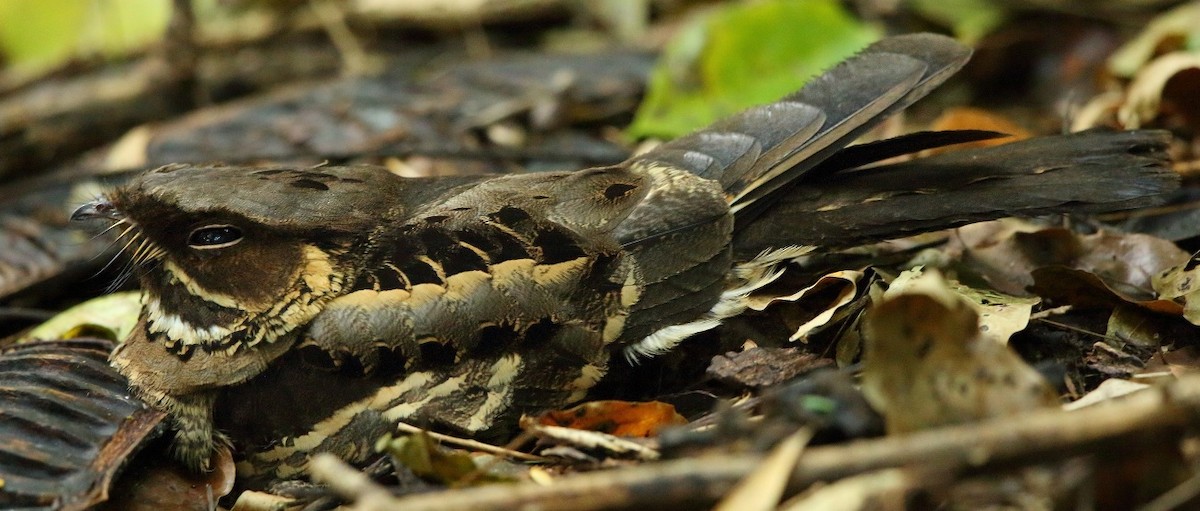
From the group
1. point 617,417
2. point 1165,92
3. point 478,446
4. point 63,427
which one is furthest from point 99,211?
point 1165,92

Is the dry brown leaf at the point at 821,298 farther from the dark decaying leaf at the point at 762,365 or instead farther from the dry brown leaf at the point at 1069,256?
the dry brown leaf at the point at 1069,256

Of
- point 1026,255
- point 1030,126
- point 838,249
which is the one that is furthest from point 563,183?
point 1030,126

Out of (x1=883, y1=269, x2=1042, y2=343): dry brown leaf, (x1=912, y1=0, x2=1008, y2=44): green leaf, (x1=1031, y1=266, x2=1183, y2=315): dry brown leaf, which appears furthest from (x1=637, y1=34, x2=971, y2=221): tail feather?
(x1=912, y1=0, x2=1008, y2=44): green leaf

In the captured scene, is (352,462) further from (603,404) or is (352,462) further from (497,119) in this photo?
(497,119)

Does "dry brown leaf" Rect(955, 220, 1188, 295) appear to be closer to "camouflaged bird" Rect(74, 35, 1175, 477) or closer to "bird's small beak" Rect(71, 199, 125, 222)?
"camouflaged bird" Rect(74, 35, 1175, 477)

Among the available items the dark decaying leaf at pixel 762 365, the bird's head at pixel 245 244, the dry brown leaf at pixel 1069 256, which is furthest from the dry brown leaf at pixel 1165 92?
the bird's head at pixel 245 244

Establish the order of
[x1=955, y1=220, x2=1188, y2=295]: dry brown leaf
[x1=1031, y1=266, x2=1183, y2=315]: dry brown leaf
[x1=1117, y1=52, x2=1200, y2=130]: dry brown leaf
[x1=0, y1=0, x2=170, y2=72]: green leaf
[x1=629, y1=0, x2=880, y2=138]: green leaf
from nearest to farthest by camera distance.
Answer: [x1=1031, y1=266, x2=1183, y2=315]: dry brown leaf, [x1=955, y1=220, x2=1188, y2=295]: dry brown leaf, [x1=1117, y1=52, x2=1200, y2=130]: dry brown leaf, [x1=629, y1=0, x2=880, y2=138]: green leaf, [x1=0, y1=0, x2=170, y2=72]: green leaf

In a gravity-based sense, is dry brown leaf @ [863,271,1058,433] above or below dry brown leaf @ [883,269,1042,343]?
above
